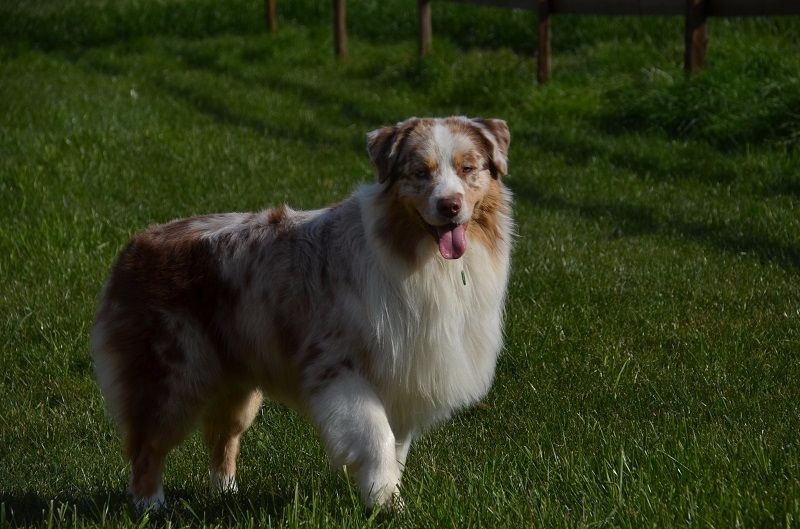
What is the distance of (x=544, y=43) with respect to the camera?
13766mm

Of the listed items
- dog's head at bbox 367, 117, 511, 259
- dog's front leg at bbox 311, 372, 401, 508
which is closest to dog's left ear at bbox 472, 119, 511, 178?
dog's head at bbox 367, 117, 511, 259

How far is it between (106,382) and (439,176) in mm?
1679

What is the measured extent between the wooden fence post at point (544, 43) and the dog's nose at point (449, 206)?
31.6 feet

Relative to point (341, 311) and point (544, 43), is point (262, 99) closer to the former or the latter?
point (544, 43)

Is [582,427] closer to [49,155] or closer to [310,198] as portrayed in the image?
[310,198]

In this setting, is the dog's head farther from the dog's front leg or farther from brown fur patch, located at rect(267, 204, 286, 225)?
the dog's front leg

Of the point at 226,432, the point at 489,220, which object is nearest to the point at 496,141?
the point at 489,220

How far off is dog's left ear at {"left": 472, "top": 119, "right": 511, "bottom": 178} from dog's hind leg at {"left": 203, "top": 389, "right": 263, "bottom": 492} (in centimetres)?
147

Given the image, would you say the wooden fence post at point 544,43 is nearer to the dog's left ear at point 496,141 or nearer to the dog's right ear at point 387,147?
the dog's left ear at point 496,141

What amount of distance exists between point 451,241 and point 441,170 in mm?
271

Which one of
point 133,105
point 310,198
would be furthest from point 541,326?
point 133,105

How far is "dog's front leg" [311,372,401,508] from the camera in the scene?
4.48 meters

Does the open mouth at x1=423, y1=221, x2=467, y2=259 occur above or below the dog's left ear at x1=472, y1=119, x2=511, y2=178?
below

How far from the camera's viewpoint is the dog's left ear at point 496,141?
4828 millimetres
